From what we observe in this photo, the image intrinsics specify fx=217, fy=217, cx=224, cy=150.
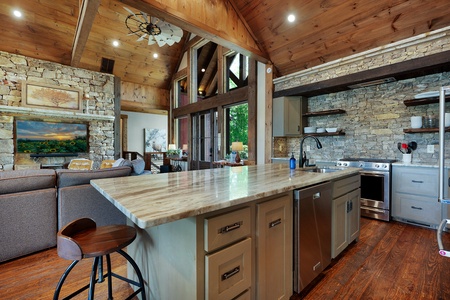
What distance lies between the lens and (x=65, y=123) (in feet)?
21.9

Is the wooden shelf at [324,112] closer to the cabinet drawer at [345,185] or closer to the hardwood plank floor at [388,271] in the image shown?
the cabinet drawer at [345,185]

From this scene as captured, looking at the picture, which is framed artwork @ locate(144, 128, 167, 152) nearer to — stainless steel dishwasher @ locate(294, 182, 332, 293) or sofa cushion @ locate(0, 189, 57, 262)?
sofa cushion @ locate(0, 189, 57, 262)

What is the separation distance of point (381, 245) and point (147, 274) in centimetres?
266

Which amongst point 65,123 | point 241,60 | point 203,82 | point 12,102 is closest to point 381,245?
point 241,60

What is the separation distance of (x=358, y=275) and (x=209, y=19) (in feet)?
13.5

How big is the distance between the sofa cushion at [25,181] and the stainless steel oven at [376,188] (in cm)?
443

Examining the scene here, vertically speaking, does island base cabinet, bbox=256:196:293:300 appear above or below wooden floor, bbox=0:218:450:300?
above

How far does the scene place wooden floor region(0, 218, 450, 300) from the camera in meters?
1.75

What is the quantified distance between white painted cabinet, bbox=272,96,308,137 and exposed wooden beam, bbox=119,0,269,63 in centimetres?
116

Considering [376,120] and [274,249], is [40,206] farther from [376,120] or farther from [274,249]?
[376,120]

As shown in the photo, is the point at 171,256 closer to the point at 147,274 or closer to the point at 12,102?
the point at 147,274

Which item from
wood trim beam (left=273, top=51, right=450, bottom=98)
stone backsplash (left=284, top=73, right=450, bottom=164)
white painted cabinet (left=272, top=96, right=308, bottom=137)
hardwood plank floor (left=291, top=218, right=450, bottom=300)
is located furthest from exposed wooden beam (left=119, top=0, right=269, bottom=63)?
hardwood plank floor (left=291, top=218, right=450, bottom=300)

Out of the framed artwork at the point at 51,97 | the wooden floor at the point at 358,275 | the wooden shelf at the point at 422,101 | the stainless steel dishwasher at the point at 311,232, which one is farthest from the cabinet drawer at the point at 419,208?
the framed artwork at the point at 51,97

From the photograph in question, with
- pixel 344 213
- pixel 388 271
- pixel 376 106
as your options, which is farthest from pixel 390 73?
pixel 388 271
